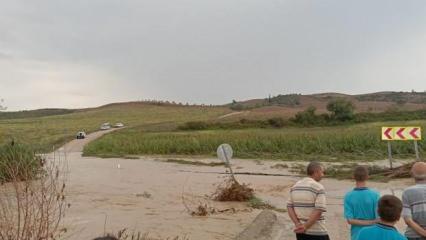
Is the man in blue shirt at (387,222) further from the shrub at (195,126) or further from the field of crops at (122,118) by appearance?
the field of crops at (122,118)

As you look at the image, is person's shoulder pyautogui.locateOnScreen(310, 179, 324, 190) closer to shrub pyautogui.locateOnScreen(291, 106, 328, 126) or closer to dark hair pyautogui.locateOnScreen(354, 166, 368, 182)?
dark hair pyautogui.locateOnScreen(354, 166, 368, 182)

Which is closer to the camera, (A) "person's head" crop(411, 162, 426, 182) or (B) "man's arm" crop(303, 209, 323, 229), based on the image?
(A) "person's head" crop(411, 162, 426, 182)

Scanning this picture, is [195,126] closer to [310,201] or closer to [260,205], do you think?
[260,205]

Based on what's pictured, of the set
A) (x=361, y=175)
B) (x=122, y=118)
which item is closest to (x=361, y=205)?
(x=361, y=175)

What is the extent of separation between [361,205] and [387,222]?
162cm

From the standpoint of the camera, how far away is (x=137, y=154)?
47.9m

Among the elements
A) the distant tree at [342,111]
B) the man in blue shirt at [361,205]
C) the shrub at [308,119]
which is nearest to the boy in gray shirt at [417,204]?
the man in blue shirt at [361,205]

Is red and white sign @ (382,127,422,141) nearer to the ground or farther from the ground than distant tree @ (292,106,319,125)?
nearer to the ground

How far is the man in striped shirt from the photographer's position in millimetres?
6875

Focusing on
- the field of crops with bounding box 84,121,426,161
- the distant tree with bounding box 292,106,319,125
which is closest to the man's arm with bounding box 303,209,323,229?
the field of crops with bounding box 84,121,426,161

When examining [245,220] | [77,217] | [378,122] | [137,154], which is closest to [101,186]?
[77,217]

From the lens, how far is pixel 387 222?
16.8ft

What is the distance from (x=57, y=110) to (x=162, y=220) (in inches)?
5754

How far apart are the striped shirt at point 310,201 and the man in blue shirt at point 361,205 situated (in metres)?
0.34
